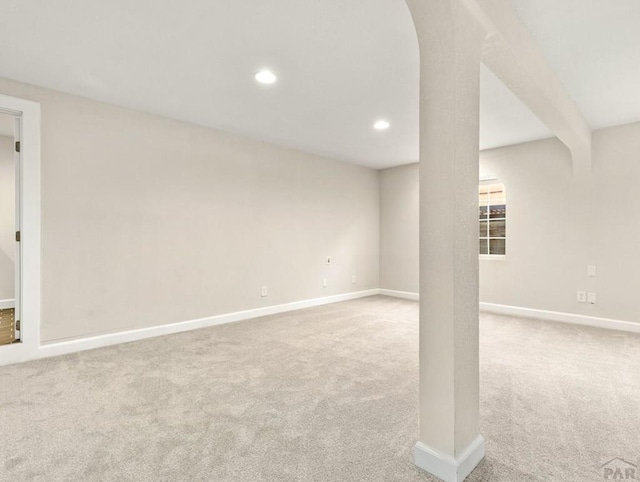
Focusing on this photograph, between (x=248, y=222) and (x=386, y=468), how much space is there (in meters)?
3.47

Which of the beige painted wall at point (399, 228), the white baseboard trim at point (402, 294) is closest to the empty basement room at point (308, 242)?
the white baseboard trim at point (402, 294)

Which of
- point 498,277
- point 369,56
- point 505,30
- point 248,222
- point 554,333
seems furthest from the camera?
point 498,277

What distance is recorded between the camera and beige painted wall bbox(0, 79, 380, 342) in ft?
10.3

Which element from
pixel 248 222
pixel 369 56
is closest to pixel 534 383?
pixel 369 56

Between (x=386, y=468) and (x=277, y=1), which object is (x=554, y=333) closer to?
(x=386, y=468)

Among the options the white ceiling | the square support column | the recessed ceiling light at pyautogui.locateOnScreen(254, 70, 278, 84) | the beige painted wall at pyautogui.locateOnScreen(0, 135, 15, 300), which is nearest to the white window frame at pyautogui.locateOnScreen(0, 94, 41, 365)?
the white ceiling

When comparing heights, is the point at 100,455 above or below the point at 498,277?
below

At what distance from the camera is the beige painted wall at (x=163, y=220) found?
3.15m

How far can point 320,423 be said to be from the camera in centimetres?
196

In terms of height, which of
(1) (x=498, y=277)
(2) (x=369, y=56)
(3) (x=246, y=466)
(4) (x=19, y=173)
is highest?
(2) (x=369, y=56)

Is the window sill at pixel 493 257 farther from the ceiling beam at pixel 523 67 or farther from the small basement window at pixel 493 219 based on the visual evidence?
the ceiling beam at pixel 523 67

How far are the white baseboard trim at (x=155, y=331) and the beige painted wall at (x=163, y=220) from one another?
0.07 meters

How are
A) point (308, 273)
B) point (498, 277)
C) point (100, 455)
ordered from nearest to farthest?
1. point (100, 455)
2. point (498, 277)
3. point (308, 273)

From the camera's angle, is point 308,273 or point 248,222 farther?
point 308,273
